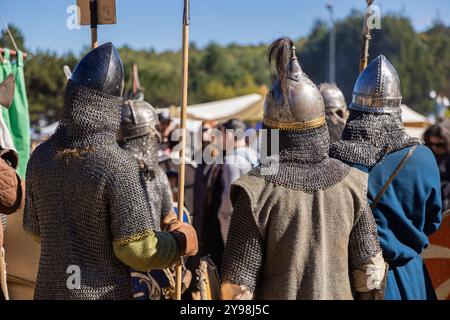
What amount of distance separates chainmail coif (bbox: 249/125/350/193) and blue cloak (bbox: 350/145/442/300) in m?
0.48

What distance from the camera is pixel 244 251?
2982 mm

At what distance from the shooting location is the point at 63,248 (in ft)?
10.4

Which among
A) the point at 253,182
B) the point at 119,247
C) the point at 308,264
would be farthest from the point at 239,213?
the point at 119,247

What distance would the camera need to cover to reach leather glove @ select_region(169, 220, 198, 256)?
337cm

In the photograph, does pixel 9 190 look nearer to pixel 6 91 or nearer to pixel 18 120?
pixel 6 91

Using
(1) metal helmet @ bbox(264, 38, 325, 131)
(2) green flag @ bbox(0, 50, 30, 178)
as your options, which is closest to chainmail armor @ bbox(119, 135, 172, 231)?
(2) green flag @ bbox(0, 50, 30, 178)

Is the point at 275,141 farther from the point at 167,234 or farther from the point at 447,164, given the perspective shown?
the point at 447,164

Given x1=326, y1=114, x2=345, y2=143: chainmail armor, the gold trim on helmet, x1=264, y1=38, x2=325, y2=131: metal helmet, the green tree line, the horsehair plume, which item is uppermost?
the horsehair plume

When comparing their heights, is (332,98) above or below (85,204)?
above

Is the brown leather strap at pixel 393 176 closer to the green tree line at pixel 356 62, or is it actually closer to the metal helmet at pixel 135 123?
the metal helmet at pixel 135 123

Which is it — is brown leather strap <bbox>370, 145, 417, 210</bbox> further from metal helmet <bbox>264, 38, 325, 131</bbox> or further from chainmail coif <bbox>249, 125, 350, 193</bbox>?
→ metal helmet <bbox>264, 38, 325, 131</bbox>

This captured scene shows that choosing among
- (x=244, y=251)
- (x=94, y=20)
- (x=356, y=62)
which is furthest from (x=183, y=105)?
(x=356, y=62)

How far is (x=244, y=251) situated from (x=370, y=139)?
1.27 metres
